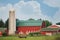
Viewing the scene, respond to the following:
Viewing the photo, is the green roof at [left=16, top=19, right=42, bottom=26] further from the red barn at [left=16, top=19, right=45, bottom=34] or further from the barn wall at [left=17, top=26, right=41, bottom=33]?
the barn wall at [left=17, top=26, right=41, bottom=33]

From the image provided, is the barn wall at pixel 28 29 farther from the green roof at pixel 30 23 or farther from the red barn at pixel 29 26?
the green roof at pixel 30 23

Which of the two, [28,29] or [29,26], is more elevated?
[29,26]

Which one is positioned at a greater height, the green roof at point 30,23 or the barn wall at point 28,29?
the green roof at point 30,23

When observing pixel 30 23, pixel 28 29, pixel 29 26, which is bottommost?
pixel 28 29

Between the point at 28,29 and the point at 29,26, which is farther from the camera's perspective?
the point at 29,26

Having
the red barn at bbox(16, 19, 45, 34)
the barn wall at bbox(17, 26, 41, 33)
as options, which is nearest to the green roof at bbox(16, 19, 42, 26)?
the red barn at bbox(16, 19, 45, 34)

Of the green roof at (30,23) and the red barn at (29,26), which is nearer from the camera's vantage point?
the red barn at (29,26)

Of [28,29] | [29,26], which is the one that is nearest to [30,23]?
[29,26]

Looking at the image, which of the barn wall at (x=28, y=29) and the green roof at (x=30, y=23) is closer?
the barn wall at (x=28, y=29)

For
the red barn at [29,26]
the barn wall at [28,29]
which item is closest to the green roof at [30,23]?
the red barn at [29,26]

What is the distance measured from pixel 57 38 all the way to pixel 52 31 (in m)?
13.4

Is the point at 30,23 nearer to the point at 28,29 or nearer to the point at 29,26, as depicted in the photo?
the point at 29,26

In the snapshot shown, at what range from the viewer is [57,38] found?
22.5 metres

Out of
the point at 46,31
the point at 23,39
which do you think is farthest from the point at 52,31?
the point at 23,39
